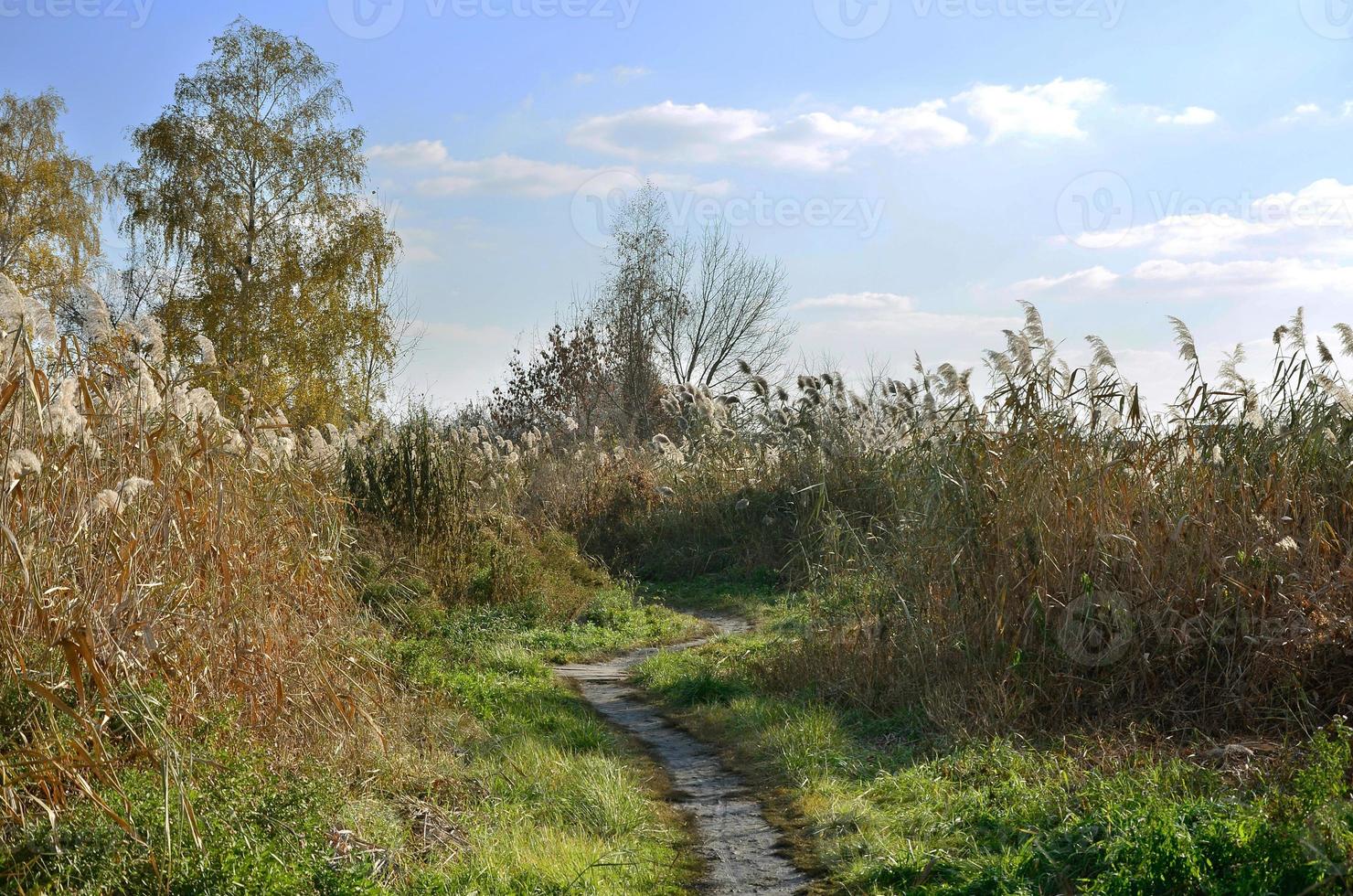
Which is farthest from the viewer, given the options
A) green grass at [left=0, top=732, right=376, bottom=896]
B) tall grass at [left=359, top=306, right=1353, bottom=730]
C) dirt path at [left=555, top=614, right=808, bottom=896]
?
tall grass at [left=359, top=306, right=1353, bottom=730]

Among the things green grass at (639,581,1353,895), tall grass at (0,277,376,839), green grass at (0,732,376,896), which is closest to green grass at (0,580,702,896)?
green grass at (0,732,376,896)

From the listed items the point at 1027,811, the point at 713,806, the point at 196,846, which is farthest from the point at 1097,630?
the point at 196,846

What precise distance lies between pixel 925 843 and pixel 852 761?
47.2 inches

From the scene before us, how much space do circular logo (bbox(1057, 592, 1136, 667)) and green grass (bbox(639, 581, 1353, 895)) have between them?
23.1 inches

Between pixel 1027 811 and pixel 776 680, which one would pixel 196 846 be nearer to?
pixel 1027 811

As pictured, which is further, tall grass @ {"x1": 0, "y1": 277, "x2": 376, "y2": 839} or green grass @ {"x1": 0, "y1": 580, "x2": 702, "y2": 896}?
tall grass @ {"x1": 0, "y1": 277, "x2": 376, "y2": 839}

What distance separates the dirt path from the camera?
4270mm

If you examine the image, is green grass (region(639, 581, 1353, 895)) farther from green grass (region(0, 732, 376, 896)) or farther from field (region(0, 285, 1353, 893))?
green grass (region(0, 732, 376, 896))

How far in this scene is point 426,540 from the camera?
400 inches

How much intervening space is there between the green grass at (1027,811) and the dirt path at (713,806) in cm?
13

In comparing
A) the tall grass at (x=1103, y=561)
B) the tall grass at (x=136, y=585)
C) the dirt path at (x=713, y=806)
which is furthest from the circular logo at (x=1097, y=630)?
the tall grass at (x=136, y=585)

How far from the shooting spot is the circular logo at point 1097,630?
5629mm

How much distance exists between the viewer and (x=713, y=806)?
519cm

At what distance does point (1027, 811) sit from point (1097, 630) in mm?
1738
